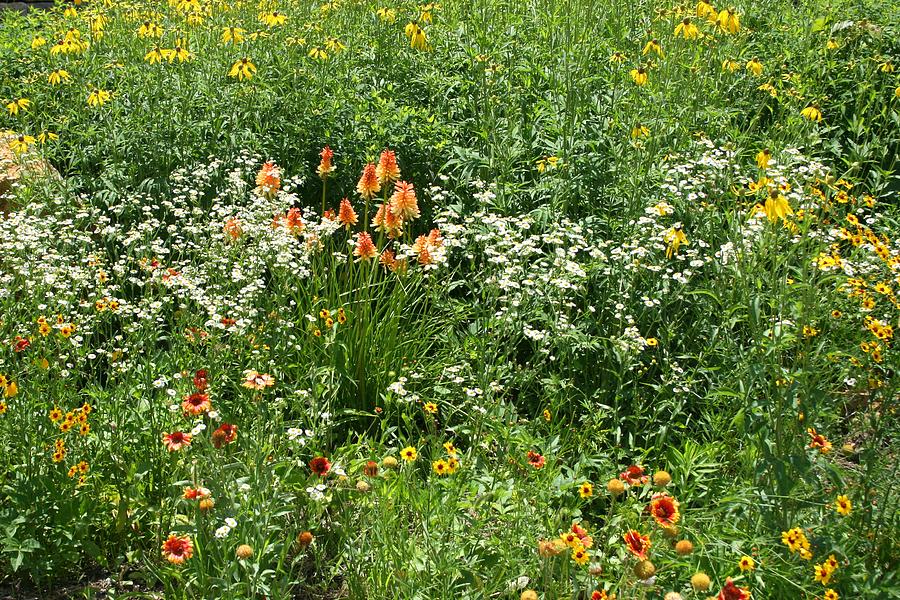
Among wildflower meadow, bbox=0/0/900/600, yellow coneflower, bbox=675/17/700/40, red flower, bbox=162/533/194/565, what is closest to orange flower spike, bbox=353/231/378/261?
wildflower meadow, bbox=0/0/900/600

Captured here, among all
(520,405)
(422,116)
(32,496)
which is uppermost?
(422,116)

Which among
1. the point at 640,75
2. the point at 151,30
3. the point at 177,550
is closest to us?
the point at 177,550

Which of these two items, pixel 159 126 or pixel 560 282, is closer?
pixel 560 282

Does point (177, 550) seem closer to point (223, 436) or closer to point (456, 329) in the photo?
point (223, 436)

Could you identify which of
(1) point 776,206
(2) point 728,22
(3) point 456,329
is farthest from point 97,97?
(1) point 776,206

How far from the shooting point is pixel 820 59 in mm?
5086

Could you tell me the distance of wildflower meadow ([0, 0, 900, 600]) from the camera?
2.37 metres

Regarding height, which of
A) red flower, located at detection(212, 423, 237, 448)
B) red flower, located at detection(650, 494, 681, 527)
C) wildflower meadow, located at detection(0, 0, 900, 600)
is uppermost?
red flower, located at detection(650, 494, 681, 527)

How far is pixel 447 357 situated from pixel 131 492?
1.30 meters

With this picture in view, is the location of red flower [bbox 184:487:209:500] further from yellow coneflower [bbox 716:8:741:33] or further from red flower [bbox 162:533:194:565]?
yellow coneflower [bbox 716:8:741:33]

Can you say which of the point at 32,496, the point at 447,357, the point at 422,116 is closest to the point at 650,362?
the point at 447,357

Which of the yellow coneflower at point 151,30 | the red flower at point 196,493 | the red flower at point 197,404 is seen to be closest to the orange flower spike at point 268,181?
the red flower at point 197,404

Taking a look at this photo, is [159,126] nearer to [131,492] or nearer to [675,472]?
[131,492]

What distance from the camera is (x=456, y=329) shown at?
3.71 m
